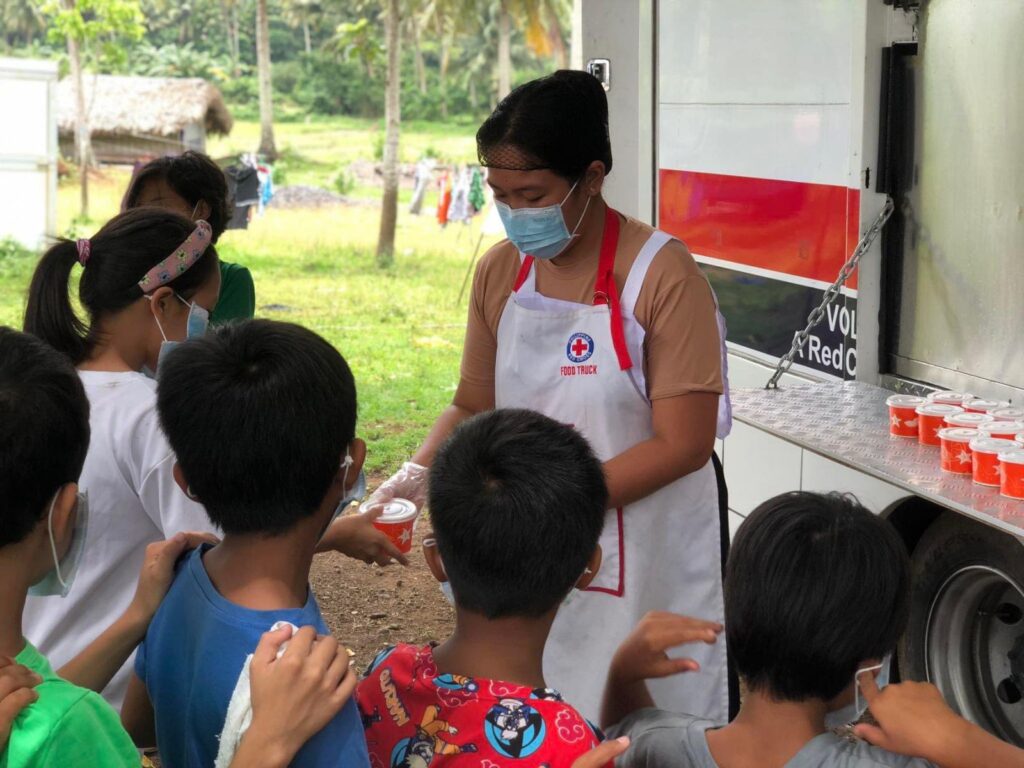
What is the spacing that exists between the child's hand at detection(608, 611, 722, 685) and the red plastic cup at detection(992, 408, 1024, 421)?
1.83m

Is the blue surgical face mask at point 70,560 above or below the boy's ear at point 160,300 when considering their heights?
below

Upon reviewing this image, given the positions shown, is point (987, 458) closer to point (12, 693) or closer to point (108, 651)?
point (108, 651)

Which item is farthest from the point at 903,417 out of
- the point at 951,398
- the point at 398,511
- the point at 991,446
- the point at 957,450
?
the point at 398,511

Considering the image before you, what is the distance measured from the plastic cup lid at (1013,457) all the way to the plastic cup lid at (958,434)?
186 millimetres

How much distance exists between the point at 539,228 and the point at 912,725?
139 centimetres

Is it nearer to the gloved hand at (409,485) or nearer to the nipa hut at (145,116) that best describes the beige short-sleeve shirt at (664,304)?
the gloved hand at (409,485)

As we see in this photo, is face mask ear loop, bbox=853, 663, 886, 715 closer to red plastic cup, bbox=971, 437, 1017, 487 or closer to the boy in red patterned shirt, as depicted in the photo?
the boy in red patterned shirt

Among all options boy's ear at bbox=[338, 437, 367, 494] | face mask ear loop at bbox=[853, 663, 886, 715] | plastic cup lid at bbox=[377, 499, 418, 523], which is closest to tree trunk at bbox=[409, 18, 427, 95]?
plastic cup lid at bbox=[377, 499, 418, 523]

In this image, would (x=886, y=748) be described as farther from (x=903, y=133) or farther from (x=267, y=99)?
(x=267, y=99)

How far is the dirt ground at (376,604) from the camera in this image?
18.2ft

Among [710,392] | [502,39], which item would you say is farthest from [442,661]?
[502,39]

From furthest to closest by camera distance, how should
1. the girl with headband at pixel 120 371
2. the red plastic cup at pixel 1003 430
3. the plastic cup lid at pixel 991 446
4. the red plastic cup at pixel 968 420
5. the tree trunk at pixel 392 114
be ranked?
the tree trunk at pixel 392 114, the red plastic cup at pixel 968 420, the red plastic cup at pixel 1003 430, the plastic cup lid at pixel 991 446, the girl with headband at pixel 120 371

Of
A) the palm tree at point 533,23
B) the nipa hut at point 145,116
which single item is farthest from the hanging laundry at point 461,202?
the nipa hut at point 145,116

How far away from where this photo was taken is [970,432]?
314cm
